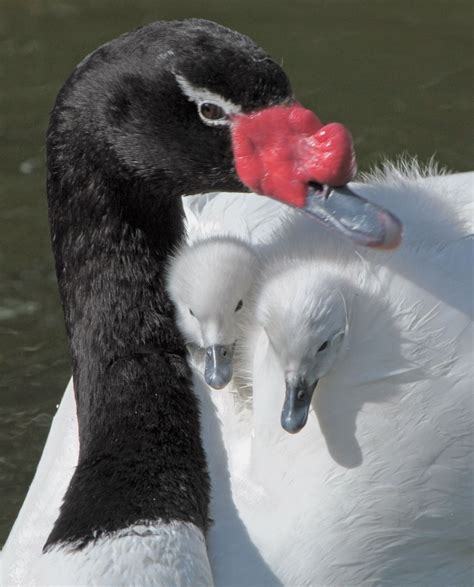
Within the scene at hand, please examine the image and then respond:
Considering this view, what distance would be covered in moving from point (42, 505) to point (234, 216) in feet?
3.04

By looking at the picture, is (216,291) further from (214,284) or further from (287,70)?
(287,70)

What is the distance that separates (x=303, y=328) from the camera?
3.47m

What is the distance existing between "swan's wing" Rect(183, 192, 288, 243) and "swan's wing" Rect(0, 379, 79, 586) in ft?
2.05

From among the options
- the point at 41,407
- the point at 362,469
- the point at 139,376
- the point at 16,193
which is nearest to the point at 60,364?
the point at 41,407

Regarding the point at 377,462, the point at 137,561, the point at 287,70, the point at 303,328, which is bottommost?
the point at 287,70

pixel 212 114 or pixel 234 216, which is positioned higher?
pixel 212 114

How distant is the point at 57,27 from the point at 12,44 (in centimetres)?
21

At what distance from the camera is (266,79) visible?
3.42 meters

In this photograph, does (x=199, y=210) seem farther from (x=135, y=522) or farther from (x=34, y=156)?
(x=34, y=156)

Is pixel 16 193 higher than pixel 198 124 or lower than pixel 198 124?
lower

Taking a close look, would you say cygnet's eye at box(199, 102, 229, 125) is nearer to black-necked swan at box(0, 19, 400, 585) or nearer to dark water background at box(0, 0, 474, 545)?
black-necked swan at box(0, 19, 400, 585)

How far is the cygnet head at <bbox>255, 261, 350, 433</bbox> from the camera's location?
3.46m

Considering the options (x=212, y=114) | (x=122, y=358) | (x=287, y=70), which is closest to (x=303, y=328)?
(x=212, y=114)

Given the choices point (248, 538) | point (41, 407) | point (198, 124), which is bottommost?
point (41, 407)
